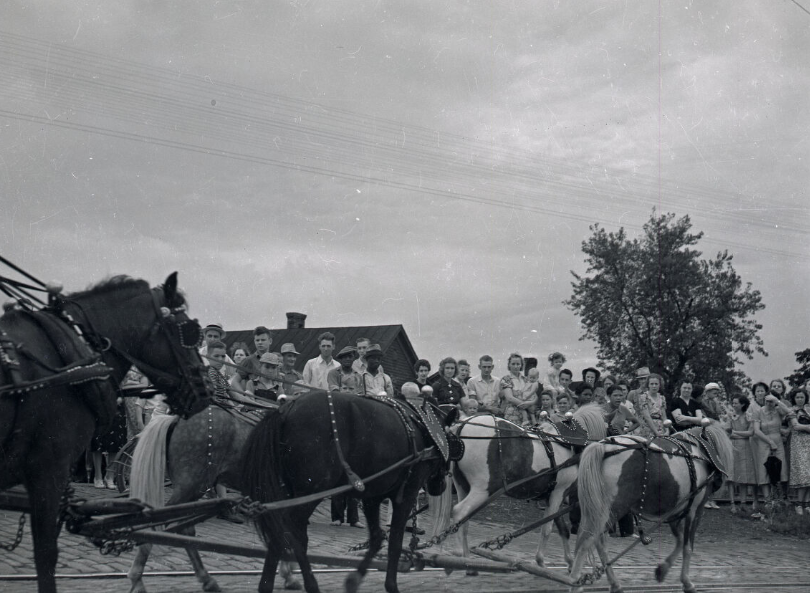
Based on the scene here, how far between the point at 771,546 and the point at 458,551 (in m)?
6.47

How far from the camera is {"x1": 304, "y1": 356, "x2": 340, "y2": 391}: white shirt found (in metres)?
11.2

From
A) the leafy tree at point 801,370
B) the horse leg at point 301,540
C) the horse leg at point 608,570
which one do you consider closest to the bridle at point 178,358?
the horse leg at point 301,540

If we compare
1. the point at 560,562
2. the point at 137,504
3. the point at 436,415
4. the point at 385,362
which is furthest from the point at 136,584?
the point at 385,362

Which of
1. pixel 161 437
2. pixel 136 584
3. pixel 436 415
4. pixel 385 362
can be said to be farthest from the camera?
pixel 385 362

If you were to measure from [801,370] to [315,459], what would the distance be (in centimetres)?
4695

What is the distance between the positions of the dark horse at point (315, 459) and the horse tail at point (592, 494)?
195 centimetres

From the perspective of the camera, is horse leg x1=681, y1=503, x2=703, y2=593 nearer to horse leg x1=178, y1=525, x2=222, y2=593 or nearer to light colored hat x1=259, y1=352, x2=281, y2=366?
horse leg x1=178, y1=525, x2=222, y2=593

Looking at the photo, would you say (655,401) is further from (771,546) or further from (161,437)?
(161,437)

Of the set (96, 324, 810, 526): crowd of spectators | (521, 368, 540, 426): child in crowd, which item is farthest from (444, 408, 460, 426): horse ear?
(521, 368, 540, 426): child in crowd

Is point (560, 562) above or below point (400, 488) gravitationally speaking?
below

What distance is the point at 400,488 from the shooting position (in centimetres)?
732

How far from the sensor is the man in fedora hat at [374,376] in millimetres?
11258

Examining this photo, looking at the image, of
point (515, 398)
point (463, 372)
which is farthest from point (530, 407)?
point (463, 372)

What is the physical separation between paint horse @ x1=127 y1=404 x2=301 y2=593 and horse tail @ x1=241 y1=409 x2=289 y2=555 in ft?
2.43
